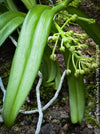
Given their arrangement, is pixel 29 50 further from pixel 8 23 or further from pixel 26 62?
pixel 8 23

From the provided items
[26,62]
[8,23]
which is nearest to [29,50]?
[26,62]

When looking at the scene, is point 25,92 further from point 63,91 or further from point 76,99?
point 63,91

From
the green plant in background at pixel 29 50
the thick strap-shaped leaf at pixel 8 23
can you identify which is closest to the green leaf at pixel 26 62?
the green plant in background at pixel 29 50

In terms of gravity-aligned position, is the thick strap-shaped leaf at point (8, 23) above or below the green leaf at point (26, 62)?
above

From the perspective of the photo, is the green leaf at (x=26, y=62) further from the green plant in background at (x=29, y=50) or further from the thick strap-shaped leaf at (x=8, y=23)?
the thick strap-shaped leaf at (x=8, y=23)

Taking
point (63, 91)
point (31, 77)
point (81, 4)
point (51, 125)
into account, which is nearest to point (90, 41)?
point (81, 4)

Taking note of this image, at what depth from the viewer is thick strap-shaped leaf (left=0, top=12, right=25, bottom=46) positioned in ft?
2.54

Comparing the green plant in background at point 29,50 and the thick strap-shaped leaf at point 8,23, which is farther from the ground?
the thick strap-shaped leaf at point 8,23

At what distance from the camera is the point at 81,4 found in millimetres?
1552

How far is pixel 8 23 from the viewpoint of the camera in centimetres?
82

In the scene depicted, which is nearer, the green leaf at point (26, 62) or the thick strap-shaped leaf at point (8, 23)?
the green leaf at point (26, 62)

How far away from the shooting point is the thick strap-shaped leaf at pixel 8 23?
2.54 ft

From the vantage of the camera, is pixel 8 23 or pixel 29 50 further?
pixel 8 23

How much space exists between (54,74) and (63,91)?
0.73 ft
